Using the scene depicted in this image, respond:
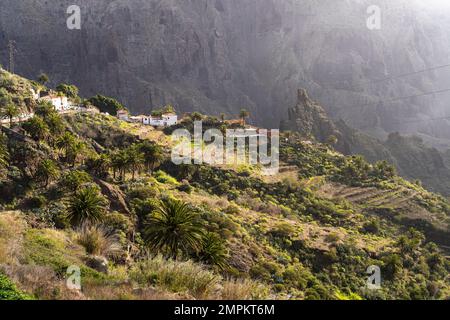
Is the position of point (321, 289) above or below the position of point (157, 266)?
below

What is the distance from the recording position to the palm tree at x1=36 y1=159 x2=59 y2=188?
5147 centimetres

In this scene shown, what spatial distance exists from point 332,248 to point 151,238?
3441cm

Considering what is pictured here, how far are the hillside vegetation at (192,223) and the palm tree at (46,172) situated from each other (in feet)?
0.53

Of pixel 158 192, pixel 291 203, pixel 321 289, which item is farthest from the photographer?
pixel 291 203

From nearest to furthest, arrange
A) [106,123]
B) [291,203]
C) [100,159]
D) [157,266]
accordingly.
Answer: [157,266] < [100,159] < [291,203] < [106,123]

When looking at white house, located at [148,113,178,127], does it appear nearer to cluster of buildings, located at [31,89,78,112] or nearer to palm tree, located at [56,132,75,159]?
cluster of buildings, located at [31,89,78,112]

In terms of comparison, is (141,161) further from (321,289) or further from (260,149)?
(260,149)

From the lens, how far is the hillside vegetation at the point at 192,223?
17375 mm

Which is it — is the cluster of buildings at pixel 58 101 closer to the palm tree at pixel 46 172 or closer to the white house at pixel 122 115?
the white house at pixel 122 115

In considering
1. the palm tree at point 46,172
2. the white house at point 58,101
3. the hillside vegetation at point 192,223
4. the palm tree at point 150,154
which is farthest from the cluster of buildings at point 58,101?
the palm tree at point 46,172

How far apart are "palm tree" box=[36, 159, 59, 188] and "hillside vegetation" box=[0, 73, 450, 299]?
0.53 feet
